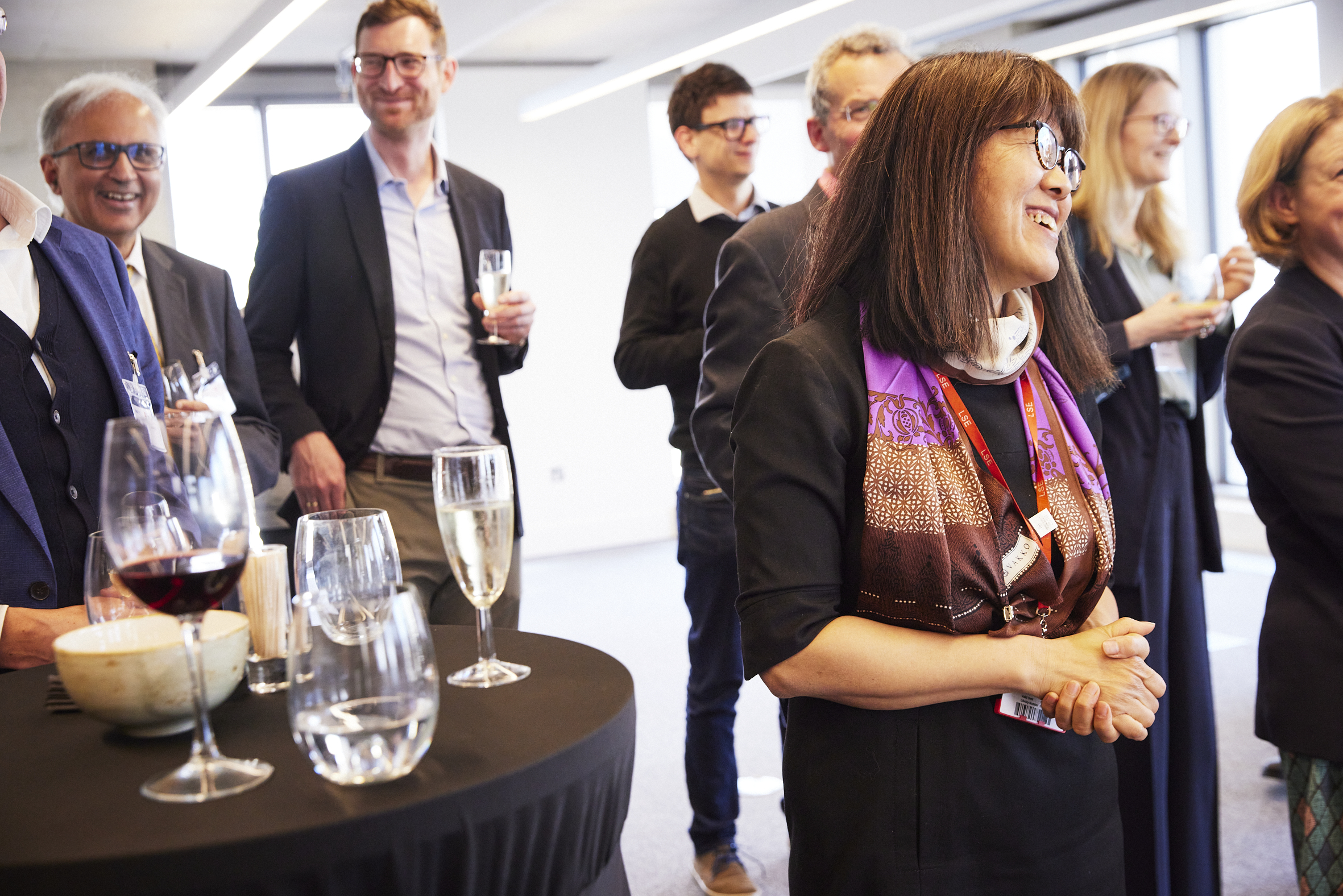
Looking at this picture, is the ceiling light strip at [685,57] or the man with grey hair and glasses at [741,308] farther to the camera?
the ceiling light strip at [685,57]

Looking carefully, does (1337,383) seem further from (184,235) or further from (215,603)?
(184,235)

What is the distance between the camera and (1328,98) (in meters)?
2.13

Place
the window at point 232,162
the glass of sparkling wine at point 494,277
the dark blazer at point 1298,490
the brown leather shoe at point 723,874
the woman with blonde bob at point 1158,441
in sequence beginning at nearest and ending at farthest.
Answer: the dark blazer at point 1298,490 < the woman with blonde bob at point 1158,441 < the glass of sparkling wine at point 494,277 < the brown leather shoe at point 723,874 < the window at point 232,162

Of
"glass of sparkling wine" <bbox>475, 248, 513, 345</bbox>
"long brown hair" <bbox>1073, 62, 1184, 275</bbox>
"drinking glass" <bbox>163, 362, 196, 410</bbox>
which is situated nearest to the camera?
"drinking glass" <bbox>163, 362, 196, 410</bbox>

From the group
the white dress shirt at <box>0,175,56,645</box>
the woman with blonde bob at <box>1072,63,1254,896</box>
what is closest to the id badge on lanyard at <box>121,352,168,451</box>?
the white dress shirt at <box>0,175,56,645</box>

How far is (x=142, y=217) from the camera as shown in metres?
2.59

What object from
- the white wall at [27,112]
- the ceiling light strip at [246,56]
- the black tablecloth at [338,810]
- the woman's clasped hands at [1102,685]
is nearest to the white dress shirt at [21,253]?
the black tablecloth at [338,810]

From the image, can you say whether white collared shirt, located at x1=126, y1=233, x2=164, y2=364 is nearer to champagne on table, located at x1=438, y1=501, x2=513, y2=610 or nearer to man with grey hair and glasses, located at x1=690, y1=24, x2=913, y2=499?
man with grey hair and glasses, located at x1=690, y1=24, x2=913, y2=499

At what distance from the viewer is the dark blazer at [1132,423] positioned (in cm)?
238

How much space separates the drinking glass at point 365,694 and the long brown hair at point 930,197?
704 millimetres

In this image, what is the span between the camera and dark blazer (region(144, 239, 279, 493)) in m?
2.38

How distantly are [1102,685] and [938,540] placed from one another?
239 millimetres

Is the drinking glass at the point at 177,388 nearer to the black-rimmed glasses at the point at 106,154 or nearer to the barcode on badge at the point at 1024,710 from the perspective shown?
the black-rimmed glasses at the point at 106,154

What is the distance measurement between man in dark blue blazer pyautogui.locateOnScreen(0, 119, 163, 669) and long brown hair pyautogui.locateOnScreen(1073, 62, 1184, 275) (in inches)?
81.8
